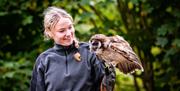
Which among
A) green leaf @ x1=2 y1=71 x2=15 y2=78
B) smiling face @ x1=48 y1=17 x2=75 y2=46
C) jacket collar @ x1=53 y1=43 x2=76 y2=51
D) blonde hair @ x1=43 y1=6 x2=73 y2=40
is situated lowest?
green leaf @ x1=2 y1=71 x2=15 y2=78

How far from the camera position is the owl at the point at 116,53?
105 inches

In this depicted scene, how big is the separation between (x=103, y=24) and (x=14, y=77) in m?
1.19

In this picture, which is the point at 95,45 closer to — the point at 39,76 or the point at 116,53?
the point at 116,53

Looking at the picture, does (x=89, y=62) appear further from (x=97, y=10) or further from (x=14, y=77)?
(x=97, y=10)

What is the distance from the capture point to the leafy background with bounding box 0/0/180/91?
5.19m

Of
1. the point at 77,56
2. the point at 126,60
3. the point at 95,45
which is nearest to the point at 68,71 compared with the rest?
the point at 77,56

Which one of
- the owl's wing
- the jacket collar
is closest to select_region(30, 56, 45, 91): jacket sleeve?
the jacket collar

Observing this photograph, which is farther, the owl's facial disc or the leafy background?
the leafy background

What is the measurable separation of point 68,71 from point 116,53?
0.96ft

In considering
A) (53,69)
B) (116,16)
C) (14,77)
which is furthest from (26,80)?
(53,69)

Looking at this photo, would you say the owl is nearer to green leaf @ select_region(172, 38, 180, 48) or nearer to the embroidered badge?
the embroidered badge

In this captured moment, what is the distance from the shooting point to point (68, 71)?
2.70 meters

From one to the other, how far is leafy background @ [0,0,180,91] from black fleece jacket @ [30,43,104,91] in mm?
2185

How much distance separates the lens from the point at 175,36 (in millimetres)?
5320
